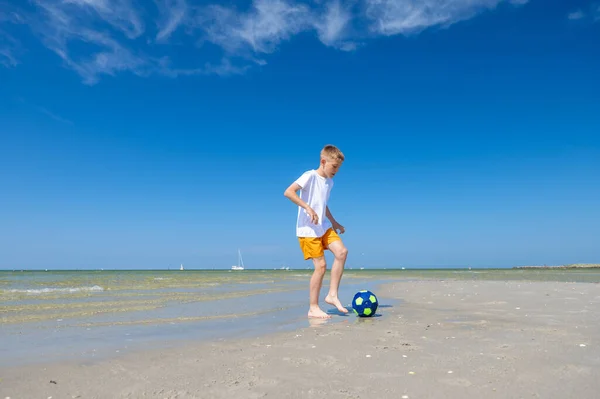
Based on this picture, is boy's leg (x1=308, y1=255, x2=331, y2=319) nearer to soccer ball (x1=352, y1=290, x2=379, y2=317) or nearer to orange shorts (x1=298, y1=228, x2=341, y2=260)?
orange shorts (x1=298, y1=228, x2=341, y2=260)

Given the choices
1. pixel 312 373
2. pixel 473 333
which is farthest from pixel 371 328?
pixel 312 373

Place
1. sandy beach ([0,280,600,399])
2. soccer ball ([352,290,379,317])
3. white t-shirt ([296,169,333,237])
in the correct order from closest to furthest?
sandy beach ([0,280,600,399]) → soccer ball ([352,290,379,317]) → white t-shirt ([296,169,333,237])

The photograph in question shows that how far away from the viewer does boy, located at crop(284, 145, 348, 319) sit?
6.24m

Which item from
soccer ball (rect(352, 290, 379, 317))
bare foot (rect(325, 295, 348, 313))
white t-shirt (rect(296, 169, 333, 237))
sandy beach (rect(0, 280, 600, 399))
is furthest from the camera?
bare foot (rect(325, 295, 348, 313))

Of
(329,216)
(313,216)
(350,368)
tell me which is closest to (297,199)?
(313,216)

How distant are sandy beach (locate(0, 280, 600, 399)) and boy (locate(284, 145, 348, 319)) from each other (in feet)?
5.38

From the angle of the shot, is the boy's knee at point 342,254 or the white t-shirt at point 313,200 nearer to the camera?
the white t-shirt at point 313,200

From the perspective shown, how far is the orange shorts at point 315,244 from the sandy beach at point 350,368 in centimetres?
169

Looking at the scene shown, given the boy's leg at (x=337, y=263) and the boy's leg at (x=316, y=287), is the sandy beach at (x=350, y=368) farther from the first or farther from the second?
the boy's leg at (x=337, y=263)

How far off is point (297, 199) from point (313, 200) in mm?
486

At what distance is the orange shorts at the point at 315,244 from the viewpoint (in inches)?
251

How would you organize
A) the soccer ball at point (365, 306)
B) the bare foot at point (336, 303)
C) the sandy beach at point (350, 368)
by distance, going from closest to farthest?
the sandy beach at point (350, 368), the soccer ball at point (365, 306), the bare foot at point (336, 303)

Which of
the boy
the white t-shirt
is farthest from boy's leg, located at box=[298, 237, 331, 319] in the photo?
the white t-shirt

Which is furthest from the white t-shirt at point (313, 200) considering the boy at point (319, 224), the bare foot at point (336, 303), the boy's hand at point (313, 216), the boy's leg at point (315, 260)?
the bare foot at point (336, 303)
